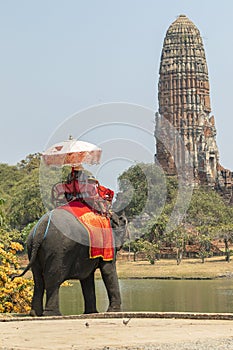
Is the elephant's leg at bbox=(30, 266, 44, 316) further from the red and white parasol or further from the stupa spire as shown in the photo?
the stupa spire

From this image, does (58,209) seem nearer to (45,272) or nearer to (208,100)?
(45,272)

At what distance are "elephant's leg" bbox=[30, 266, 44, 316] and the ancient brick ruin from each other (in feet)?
235

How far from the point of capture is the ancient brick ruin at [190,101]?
3445 inches

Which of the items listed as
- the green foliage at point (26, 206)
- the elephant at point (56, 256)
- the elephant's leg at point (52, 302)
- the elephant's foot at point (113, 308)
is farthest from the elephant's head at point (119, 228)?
the green foliage at point (26, 206)

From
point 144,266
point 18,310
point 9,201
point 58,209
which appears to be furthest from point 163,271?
point 58,209

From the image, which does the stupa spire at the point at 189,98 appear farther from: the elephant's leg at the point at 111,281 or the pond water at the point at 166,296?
the elephant's leg at the point at 111,281

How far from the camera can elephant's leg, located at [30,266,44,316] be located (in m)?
14.1

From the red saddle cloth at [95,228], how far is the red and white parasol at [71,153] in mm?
660

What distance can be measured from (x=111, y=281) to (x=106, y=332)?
11.1ft

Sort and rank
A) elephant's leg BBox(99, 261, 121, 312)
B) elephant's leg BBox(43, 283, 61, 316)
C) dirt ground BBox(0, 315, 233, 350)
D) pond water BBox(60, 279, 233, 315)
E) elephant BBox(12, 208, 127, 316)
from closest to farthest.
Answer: dirt ground BBox(0, 315, 233, 350)
elephant BBox(12, 208, 127, 316)
elephant's leg BBox(43, 283, 61, 316)
elephant's leg BBox(99, 261, 121, 312)
pond water BBox(60, 279, 233, 315)

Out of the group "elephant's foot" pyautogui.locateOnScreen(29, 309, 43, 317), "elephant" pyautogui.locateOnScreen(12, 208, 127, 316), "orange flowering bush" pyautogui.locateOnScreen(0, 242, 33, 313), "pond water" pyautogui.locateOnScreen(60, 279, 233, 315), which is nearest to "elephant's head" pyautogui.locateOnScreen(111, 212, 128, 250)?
"elephant" pyautogui.locateOnScreen(12, 208, 127, 316)

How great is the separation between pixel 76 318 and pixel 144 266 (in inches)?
1516

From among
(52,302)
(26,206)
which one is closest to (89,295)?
(52,302)

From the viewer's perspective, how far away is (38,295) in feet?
46.5
